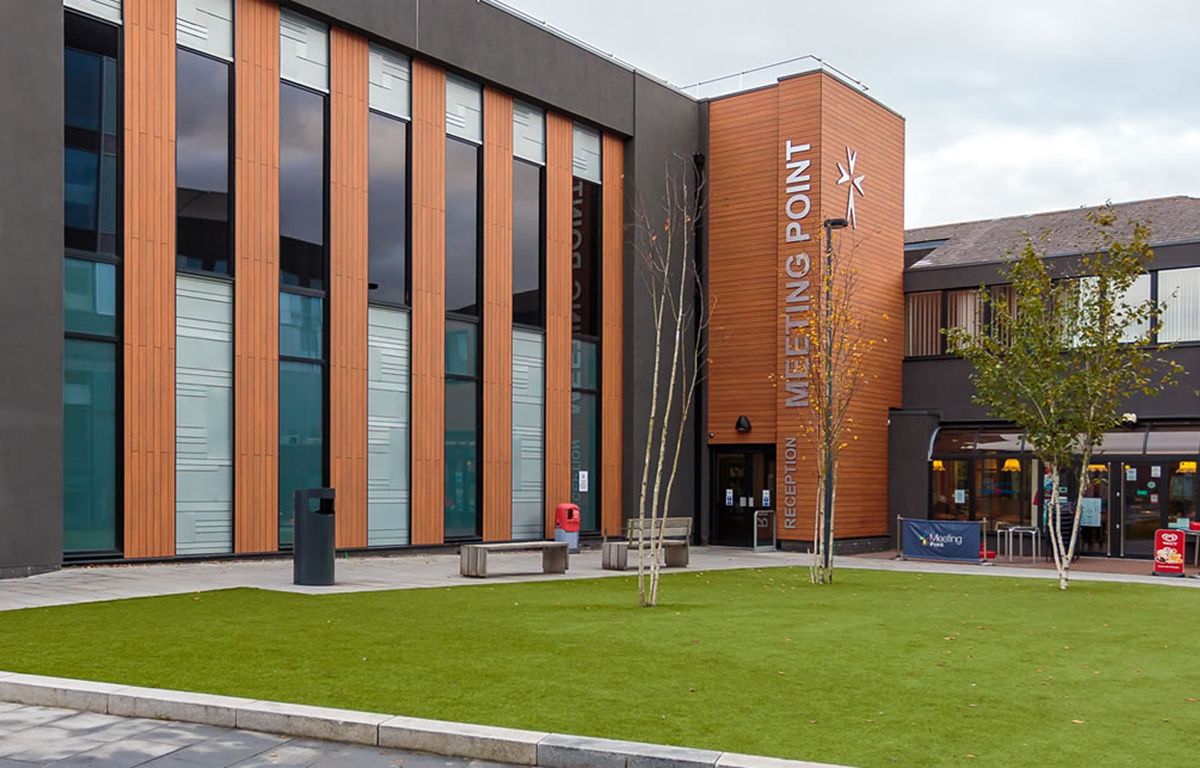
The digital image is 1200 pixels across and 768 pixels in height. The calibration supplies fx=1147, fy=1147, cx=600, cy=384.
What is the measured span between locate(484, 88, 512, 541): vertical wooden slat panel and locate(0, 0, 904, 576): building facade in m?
0.07

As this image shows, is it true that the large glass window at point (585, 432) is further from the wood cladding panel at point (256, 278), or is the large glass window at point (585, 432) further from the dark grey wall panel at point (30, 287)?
the dark grey wall panel at point (30, 287)

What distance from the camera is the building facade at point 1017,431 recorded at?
1013 inches

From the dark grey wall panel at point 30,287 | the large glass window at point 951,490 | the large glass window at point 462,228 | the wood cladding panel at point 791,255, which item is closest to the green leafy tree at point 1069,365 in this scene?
the wood cladding panel at point 791,255

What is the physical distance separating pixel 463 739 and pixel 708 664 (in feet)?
10.8

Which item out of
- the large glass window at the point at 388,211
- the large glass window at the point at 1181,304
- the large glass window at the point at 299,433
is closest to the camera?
the large glass window at the point at 299,433

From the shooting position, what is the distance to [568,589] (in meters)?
16.6

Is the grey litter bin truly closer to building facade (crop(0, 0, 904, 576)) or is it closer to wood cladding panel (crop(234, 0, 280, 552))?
building facade (crop(0, 0, 904, 576))

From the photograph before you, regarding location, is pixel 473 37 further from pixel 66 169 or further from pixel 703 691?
pixel 703 691

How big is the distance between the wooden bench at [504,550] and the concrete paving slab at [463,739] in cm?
1119

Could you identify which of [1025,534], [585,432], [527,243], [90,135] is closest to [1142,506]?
[1025,534]

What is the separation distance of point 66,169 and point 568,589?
9963mm

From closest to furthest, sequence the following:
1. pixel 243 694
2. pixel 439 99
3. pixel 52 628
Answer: pixel 243 694 → pixel 52 628 → pixel 439 99

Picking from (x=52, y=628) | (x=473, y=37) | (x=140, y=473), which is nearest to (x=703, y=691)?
(x=52, y=628)

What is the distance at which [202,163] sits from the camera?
19297 millimetres
